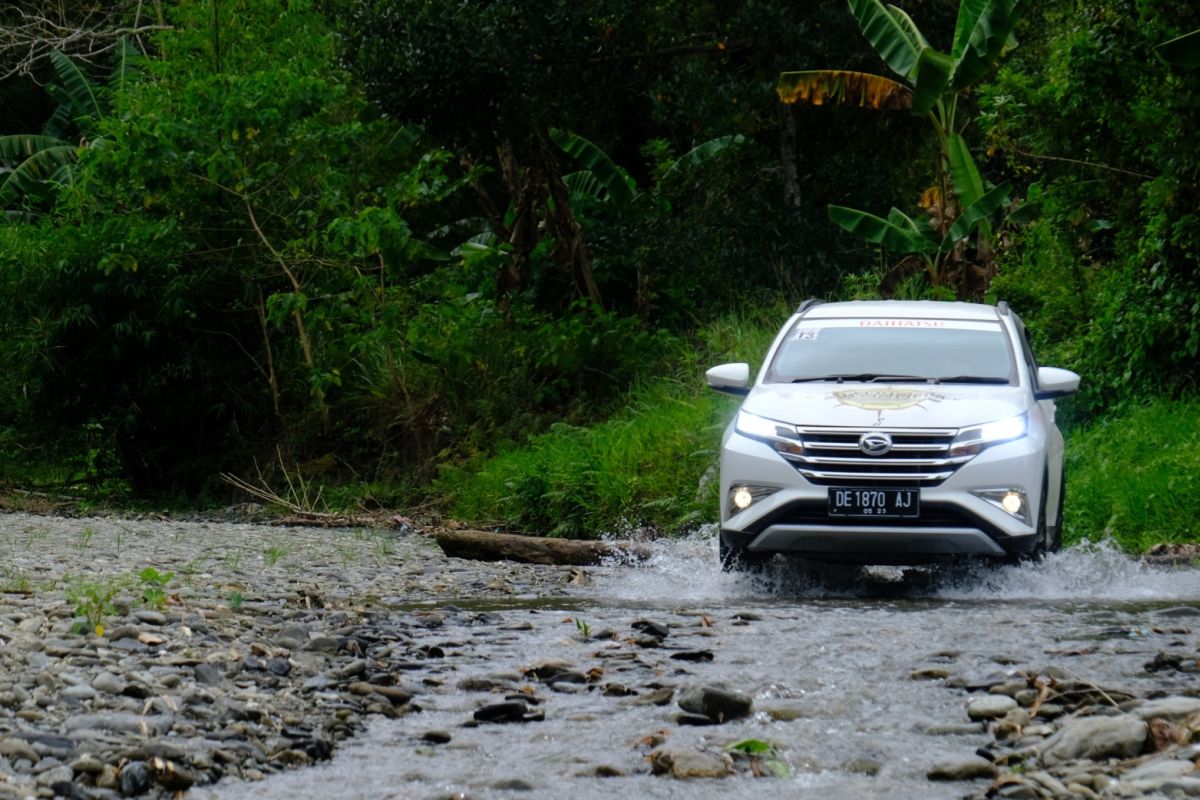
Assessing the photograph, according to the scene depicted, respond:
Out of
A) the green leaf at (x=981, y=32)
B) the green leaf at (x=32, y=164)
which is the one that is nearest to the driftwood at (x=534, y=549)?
the green leaf at (x=981, y=32)

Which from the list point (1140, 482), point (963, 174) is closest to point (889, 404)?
point (1140, 482)

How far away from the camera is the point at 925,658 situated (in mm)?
6801

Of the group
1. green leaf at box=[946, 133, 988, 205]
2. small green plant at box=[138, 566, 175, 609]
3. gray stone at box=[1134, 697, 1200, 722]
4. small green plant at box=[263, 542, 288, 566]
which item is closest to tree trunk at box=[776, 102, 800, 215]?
green leaf at box=[946, 133, 988, 205]

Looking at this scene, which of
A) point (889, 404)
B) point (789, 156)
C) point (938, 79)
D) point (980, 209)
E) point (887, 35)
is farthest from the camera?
point (789, 156)

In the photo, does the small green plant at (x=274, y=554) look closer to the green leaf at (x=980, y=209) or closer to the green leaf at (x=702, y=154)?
the green leaf at (x=980, y=209)

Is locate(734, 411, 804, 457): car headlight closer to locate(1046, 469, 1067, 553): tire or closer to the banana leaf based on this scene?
locate(1046, 469, 1067, 553): tire

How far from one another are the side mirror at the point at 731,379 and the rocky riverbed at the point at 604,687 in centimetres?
117

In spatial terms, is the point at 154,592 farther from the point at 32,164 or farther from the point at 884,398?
the point at 32,164

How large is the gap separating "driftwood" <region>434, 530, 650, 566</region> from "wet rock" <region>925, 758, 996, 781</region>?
7065 mm

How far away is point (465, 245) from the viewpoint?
22.4 m

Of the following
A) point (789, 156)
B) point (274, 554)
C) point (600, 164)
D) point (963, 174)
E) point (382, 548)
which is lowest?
point (382, 548)

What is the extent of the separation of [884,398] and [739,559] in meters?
1.24

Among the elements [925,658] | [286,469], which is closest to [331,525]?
A: [286,469]

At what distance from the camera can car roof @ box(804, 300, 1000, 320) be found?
10039mm
